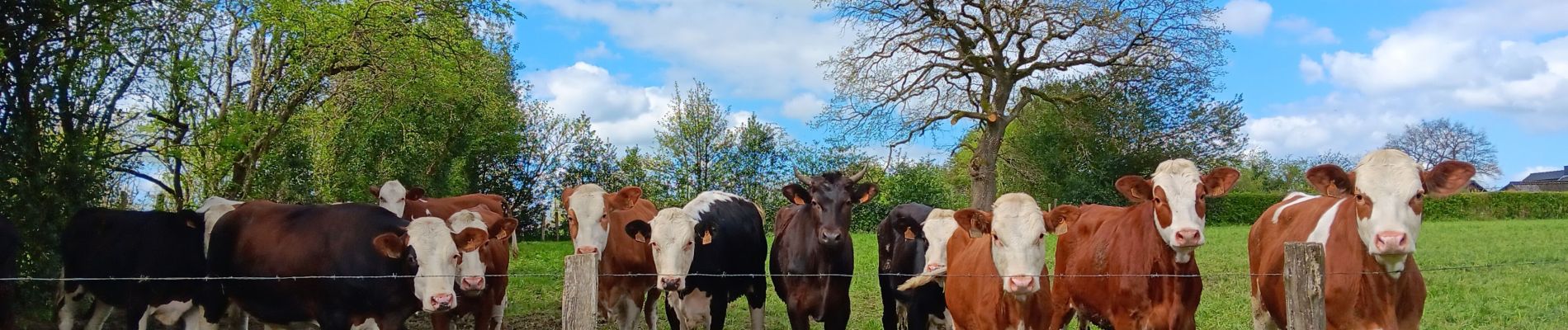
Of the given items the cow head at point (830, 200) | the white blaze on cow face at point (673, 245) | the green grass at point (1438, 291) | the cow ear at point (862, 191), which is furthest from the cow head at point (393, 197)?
the cow ear at point (862, 191)

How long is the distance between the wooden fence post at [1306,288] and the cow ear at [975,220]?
6.16ft

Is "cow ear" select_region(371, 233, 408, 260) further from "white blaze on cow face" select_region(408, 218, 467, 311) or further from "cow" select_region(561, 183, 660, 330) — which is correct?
"cow" select_region(561, 183, 660, 330)

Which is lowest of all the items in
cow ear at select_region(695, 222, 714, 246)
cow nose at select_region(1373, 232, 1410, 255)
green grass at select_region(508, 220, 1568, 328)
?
green grass at select_region(508, 220, 1568, 328)

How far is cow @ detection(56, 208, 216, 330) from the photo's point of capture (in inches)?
294

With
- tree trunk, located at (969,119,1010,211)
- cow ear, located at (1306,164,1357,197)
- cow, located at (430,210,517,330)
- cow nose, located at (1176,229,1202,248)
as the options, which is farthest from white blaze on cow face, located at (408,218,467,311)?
tree trunk, located at (969,119,1010,211)

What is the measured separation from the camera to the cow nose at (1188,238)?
5.63 m

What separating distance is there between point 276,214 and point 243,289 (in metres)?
0.55

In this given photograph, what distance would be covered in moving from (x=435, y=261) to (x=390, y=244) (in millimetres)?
313

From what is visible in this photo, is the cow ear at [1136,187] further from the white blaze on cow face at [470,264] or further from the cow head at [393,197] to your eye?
the cow head at [393,197]

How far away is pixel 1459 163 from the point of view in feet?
18.5

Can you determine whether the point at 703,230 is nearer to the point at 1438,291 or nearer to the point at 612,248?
the point at 612,248

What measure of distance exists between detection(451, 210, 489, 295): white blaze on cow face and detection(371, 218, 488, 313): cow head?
0.09 metres

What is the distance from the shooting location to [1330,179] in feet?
19.6

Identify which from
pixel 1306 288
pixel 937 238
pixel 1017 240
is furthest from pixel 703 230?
pixel 1306 288
